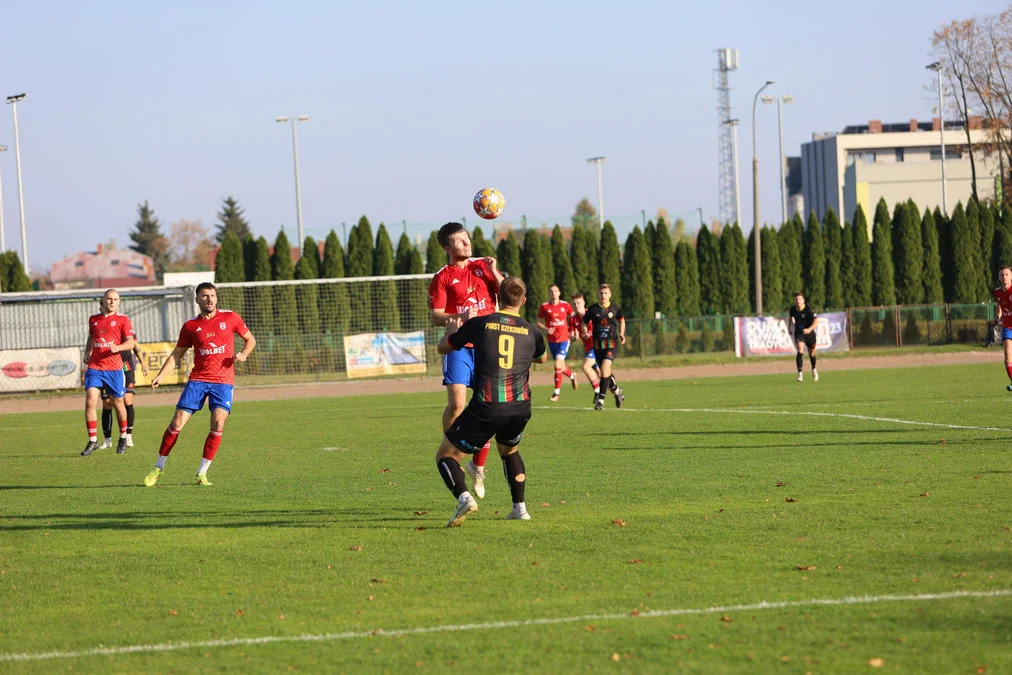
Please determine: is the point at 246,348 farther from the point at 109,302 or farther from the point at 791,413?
the point at 791,413

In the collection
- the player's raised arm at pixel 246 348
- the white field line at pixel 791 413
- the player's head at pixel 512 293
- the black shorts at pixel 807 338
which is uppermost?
the player's head at pixel 512 293

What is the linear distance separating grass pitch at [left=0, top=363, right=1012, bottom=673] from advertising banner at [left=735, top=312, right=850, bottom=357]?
27930 millimetres

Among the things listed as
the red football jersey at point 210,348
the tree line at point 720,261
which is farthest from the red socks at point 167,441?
the tree line at point 720,261

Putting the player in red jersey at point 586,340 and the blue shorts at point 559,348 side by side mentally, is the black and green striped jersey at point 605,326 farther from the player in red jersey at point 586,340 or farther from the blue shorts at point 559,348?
the blue shorts at point 559,348

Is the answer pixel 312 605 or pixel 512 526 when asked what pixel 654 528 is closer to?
pixel 512 526

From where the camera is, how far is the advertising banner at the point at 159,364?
115ft

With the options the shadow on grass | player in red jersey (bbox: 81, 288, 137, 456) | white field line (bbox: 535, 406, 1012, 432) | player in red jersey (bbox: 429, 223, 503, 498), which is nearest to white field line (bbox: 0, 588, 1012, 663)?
the shadow on grass

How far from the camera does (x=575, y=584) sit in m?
6.98

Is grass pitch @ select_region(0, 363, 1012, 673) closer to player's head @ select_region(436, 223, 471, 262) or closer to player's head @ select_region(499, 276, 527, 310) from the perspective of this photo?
player's head @ select_region(499, 276, 527, 310)

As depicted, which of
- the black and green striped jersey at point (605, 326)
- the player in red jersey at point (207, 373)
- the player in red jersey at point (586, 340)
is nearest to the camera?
the player in red jersey at point (207, 373)

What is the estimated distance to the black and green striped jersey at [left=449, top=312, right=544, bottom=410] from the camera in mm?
8805

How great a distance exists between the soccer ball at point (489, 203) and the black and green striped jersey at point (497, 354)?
3.15 meters

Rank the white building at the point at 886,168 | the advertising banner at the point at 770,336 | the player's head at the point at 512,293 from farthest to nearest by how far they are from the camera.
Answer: the white building at the point at 886,168 < the advertising banner at the point at 770,336 < the player's head at the point at 512,293

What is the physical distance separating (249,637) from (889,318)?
42718mm
